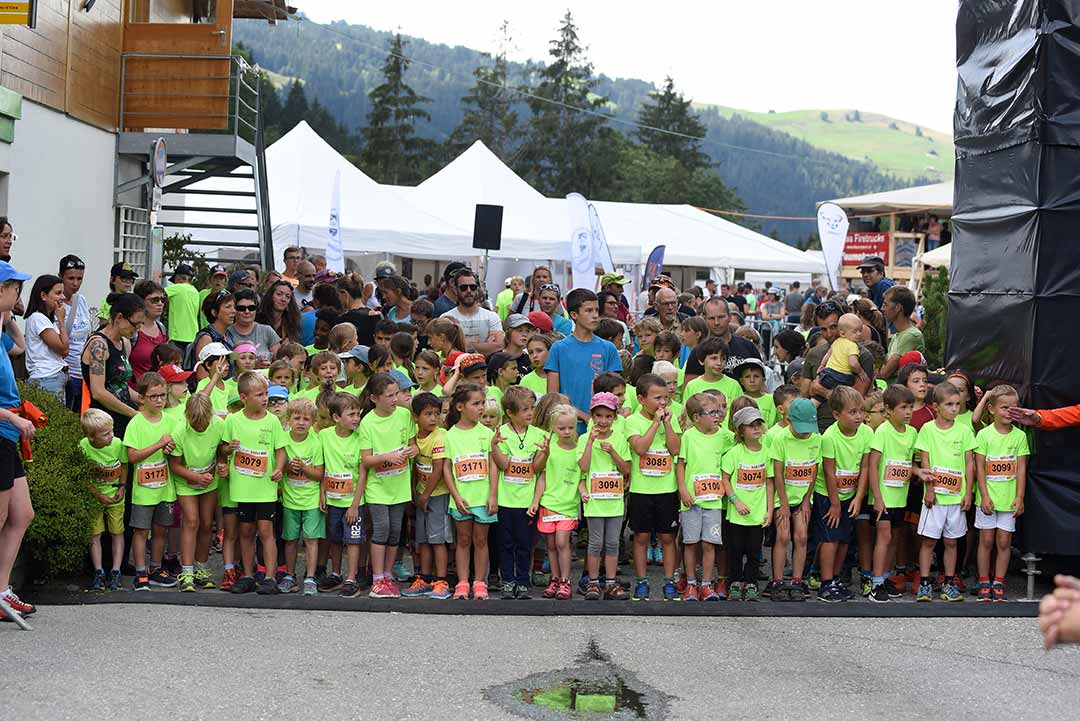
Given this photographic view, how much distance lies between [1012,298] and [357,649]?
5.28m

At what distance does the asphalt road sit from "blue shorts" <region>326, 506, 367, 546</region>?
747mm

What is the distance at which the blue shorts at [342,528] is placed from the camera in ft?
28.1

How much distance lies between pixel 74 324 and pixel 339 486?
10.1ft

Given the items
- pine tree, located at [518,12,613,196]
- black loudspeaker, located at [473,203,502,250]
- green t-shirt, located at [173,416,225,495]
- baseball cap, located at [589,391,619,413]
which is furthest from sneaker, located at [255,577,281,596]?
pine tree, located at [518,12,613,196]

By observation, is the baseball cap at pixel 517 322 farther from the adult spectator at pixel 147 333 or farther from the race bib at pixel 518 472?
the adult spectator at pixel 147 333

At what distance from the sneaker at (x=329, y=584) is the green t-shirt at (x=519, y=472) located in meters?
1.22

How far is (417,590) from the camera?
8.62 m

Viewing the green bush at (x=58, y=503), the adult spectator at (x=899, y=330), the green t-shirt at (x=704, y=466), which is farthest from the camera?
the adult spectator at (x=899, y=330)

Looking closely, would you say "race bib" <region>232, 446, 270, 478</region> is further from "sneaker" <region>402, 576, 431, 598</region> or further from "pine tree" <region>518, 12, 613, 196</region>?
"pine tree" <region>518, 12, 613, 196</region>

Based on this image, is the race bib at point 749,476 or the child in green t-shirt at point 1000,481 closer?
the race bib at point 749,476

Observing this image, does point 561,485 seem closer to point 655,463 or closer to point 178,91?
point 655,463

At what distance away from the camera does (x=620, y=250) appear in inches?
1157

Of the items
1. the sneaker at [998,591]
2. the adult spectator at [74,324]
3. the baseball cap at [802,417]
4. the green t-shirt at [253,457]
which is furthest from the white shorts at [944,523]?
the adult spectator at [74,324]

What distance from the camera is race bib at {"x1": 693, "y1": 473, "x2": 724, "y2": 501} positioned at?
338 inches
